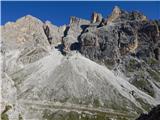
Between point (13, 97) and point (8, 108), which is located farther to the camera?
point (13, 97)

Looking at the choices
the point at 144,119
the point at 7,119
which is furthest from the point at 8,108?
the point at 144,119

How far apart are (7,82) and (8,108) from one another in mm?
30512

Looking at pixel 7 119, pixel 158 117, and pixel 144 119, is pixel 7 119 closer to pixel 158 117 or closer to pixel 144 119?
pixel 144 119

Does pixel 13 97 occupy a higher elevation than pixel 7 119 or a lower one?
higher

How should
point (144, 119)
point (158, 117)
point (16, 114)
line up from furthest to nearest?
point (16, 114) < point (144, 119) < point (158, 117)

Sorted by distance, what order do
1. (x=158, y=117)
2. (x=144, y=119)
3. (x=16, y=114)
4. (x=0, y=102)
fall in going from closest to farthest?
(x=158, y=117)
(x=144, y=119)
(x=0, y=102)
(x=16, y=114)

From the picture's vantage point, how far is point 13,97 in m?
172

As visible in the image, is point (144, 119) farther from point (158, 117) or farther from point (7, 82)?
point (7, 82)

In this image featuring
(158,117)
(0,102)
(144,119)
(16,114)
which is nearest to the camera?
(158,117)

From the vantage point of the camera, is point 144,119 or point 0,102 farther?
point 0,102

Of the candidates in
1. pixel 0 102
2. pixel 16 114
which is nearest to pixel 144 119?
pixel 0 102

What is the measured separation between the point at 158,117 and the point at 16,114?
91930 mm

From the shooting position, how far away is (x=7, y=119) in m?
142

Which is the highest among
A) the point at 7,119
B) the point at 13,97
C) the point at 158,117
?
the point at 13,97
